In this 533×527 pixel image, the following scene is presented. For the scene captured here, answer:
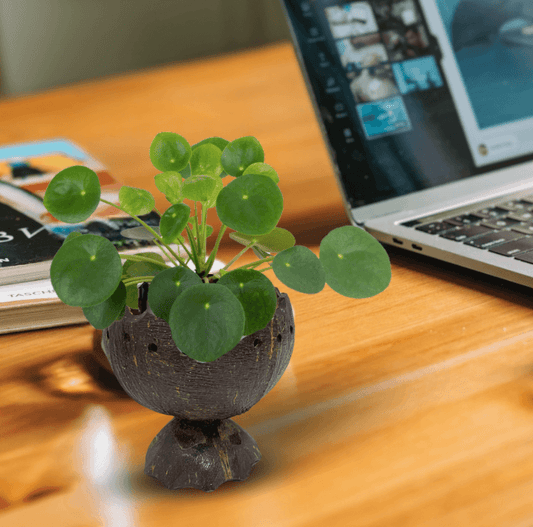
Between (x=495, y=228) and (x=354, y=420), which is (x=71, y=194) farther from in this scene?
(x=495, y=228)

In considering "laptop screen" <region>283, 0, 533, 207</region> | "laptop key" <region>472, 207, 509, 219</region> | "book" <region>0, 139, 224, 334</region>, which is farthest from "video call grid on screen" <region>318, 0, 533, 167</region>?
"book" <region>0, 139, 224, 334</region>

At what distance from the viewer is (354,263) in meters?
0.29

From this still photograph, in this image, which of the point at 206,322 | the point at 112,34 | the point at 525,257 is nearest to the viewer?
the point at 206,322

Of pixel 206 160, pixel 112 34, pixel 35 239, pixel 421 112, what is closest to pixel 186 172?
pixel 206 160

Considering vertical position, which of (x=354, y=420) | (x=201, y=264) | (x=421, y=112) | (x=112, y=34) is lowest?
(x=354, y=420)

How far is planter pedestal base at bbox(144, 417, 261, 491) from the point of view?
322 mm

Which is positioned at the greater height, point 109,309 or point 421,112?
point 421,112

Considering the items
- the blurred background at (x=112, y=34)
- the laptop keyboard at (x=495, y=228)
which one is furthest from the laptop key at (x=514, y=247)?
the blurred background at (x=112, y=34)

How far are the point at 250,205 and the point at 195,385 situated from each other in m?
0.08

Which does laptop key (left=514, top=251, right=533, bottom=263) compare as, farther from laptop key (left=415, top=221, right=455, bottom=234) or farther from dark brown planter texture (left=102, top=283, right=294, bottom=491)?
dark brown planter texture (left=102, top=283, right=294, bottom=491)

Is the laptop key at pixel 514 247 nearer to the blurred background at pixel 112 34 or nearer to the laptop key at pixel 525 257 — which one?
the laptop key at pixel 525 257

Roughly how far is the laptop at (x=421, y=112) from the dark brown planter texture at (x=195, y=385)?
303 millimetres

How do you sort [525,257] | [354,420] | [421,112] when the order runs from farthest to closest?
[421,112] < [525,257] < [354,420]

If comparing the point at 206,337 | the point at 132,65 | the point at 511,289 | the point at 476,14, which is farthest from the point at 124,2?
the point at 206,337
